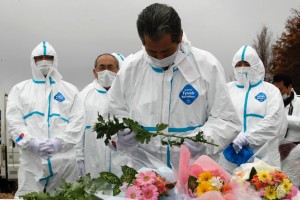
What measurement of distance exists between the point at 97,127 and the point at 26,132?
407 centimetres

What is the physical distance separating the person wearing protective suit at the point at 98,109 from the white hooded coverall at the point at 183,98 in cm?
378

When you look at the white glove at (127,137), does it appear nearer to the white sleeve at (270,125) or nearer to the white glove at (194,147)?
the white glove at (194,147)

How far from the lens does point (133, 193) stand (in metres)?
2.47

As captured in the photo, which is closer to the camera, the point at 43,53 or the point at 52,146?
the point at 52,146

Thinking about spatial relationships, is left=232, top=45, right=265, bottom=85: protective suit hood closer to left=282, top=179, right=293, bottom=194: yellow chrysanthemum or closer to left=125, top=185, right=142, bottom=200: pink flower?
left=282, top=179, right=293, bottom=194: yellow chrysanthemum

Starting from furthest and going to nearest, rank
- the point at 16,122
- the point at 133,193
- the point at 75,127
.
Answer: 1. the point at 75,127
2. the point at 16,122
3. the point at 133,193

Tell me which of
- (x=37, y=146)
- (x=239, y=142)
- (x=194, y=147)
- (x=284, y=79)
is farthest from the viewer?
(x=284, y=79)

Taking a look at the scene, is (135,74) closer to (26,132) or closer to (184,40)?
(184,40)

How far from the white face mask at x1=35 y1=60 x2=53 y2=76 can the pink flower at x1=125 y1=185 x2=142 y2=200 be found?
5.20 m

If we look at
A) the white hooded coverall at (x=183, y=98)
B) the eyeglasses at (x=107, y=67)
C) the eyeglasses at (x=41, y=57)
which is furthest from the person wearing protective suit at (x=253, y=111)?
the white hooded coverall at (x=183, y=98)

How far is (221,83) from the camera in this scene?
377cm

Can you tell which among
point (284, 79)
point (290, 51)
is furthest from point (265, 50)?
point (284, 79)

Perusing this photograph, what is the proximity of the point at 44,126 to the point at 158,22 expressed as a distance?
414 cm

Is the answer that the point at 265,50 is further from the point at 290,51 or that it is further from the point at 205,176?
the point at 205,176
